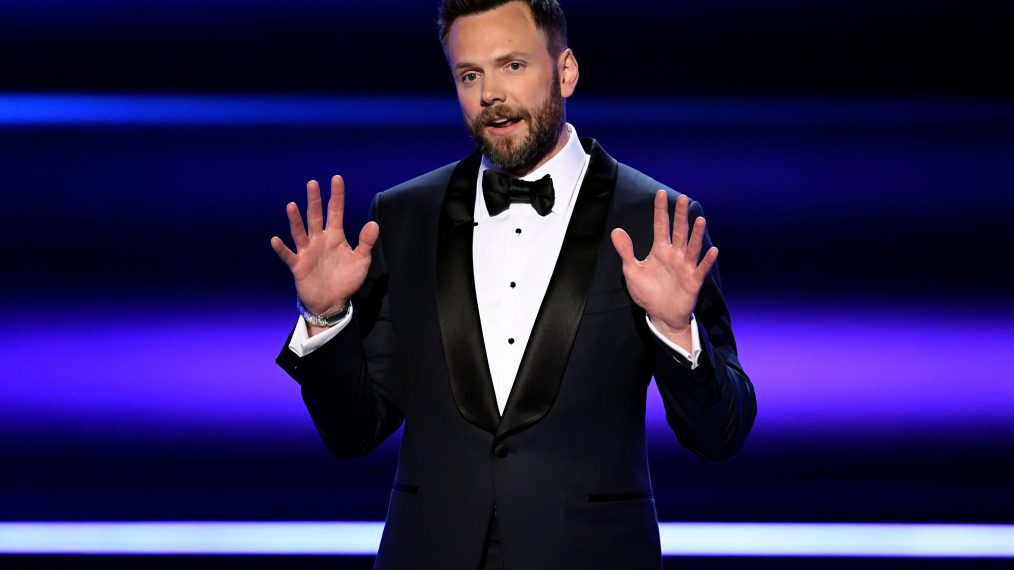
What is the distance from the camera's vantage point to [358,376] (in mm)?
1819

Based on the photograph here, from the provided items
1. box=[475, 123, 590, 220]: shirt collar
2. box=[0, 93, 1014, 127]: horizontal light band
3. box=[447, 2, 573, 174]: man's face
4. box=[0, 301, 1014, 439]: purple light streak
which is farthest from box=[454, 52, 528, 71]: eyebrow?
box=[0, 301, 1014, 439]: purple light streak

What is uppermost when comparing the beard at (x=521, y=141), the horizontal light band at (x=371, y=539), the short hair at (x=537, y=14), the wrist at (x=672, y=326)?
the short hair at (x=537, y=14)

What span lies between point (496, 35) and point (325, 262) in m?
0.44

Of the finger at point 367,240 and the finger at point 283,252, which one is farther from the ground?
the finger at point 367,240

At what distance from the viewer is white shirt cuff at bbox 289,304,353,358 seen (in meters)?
1.78

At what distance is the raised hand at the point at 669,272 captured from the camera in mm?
1710

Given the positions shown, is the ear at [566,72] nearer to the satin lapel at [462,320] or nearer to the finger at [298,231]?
the satin lapel at [462,320]

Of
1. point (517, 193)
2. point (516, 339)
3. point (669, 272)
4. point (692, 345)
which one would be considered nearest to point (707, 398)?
point (692, 345)

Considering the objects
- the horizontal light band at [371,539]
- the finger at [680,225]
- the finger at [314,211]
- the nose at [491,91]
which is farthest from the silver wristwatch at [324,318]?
the horizontal light band at [371,539]

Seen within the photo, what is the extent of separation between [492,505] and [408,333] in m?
0.30

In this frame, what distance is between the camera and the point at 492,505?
1.78m

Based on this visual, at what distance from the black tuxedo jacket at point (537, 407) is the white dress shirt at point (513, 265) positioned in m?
0.04

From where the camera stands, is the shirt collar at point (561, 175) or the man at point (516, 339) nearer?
the man at point (516, 339)

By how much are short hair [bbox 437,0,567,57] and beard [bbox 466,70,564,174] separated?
9 cm
